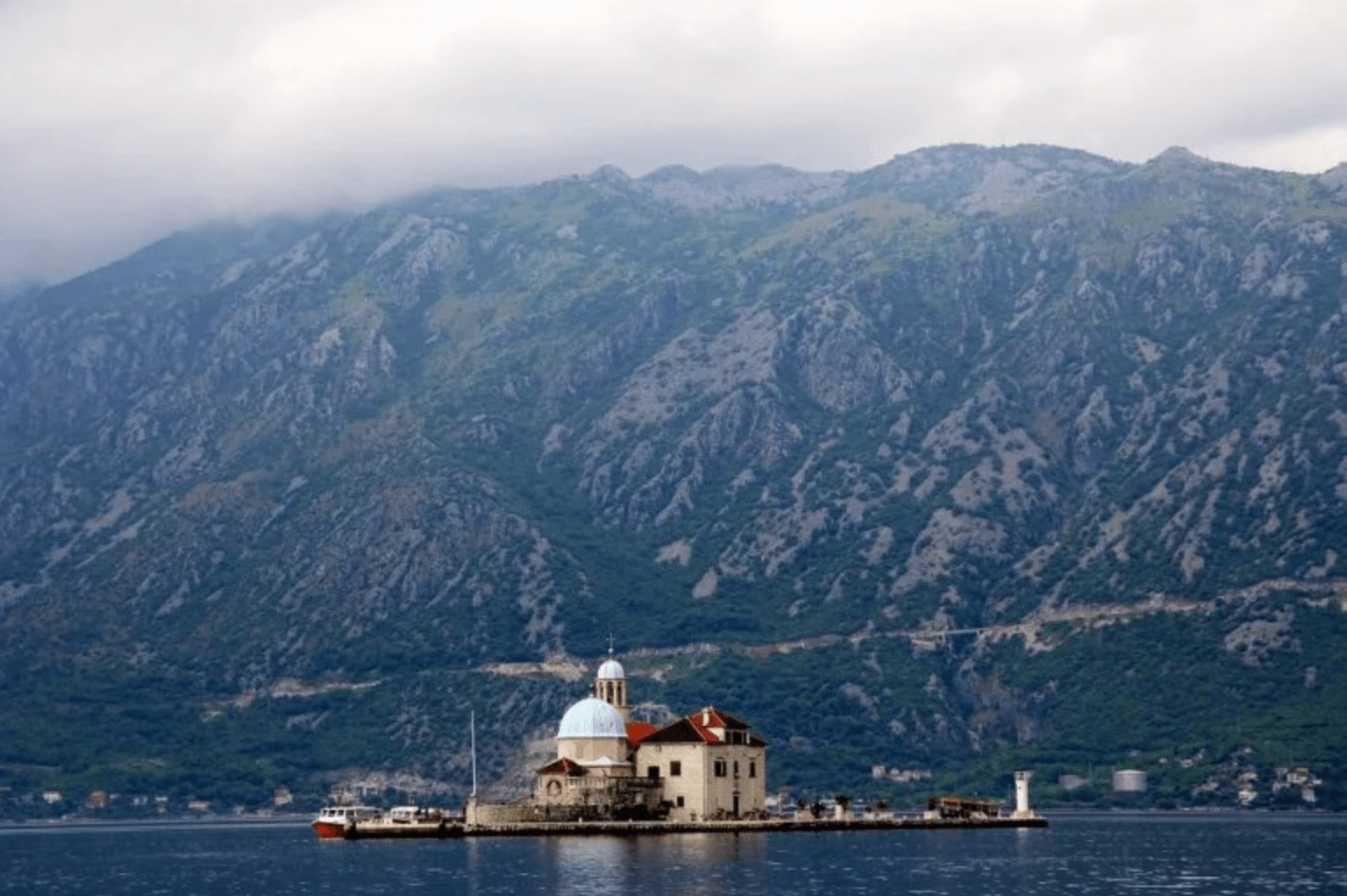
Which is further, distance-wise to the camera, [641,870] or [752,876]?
[641,870]

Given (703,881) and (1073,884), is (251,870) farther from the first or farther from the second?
(1073,884)

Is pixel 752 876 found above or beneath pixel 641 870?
beneath

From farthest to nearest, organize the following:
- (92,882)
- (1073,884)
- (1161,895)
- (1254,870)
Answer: (92,882)
(1254,870)
(1073,884)
(1161,895)

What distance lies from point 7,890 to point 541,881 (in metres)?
40.1

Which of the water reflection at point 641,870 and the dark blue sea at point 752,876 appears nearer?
the water reflection at point 641,870

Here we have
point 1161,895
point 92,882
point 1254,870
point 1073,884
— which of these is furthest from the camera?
point 92,882

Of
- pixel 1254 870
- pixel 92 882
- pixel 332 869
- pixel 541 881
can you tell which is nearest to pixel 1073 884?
pixel 1254 870

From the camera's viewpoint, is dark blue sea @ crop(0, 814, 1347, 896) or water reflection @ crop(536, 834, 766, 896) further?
dark blue sea @ crop(0, 814, 1347, 896)

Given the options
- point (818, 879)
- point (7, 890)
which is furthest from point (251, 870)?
point (818, 879)

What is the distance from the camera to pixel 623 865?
600ft

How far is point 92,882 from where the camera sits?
615 feet

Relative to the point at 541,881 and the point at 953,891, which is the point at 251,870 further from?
the point at 953,891

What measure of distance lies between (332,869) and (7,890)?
85.5ft

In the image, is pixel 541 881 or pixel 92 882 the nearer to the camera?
pixel 541 881
